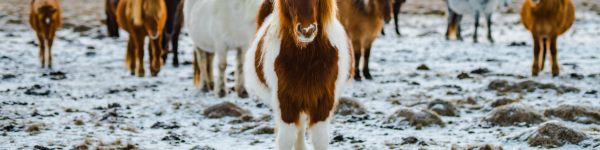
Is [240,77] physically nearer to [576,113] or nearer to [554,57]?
[576,113]

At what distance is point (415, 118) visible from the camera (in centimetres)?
698

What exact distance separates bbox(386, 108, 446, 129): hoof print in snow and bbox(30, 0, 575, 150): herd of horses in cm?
73

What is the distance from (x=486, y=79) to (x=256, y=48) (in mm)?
6059

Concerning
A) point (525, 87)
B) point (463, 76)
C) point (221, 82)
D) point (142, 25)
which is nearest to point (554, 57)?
point (463, 76)

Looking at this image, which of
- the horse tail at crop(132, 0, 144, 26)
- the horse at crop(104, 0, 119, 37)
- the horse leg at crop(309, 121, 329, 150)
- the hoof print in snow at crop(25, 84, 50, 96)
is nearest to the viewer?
the horse leg at crop(309, 121, 329, 150)

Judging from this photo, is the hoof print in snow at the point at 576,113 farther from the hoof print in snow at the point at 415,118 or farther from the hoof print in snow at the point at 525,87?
the hoof print in snow at the point at 525,87

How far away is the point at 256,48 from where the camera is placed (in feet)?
16.6

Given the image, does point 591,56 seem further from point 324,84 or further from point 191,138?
point 324,84

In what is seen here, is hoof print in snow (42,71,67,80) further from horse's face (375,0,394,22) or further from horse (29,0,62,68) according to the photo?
horse's face (375,0,394,22)

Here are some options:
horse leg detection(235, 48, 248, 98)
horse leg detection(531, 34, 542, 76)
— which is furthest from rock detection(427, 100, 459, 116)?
horse leg detection(531, 34, 542, 76)

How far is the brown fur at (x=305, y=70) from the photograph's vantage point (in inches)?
180

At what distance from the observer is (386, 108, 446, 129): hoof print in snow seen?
692 cm

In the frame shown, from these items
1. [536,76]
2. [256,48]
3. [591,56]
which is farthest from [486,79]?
[256,48]

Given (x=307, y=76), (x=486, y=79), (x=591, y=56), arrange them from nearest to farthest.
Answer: (x=307, y=76), (x=486, y=79), (x=591, y=56)
